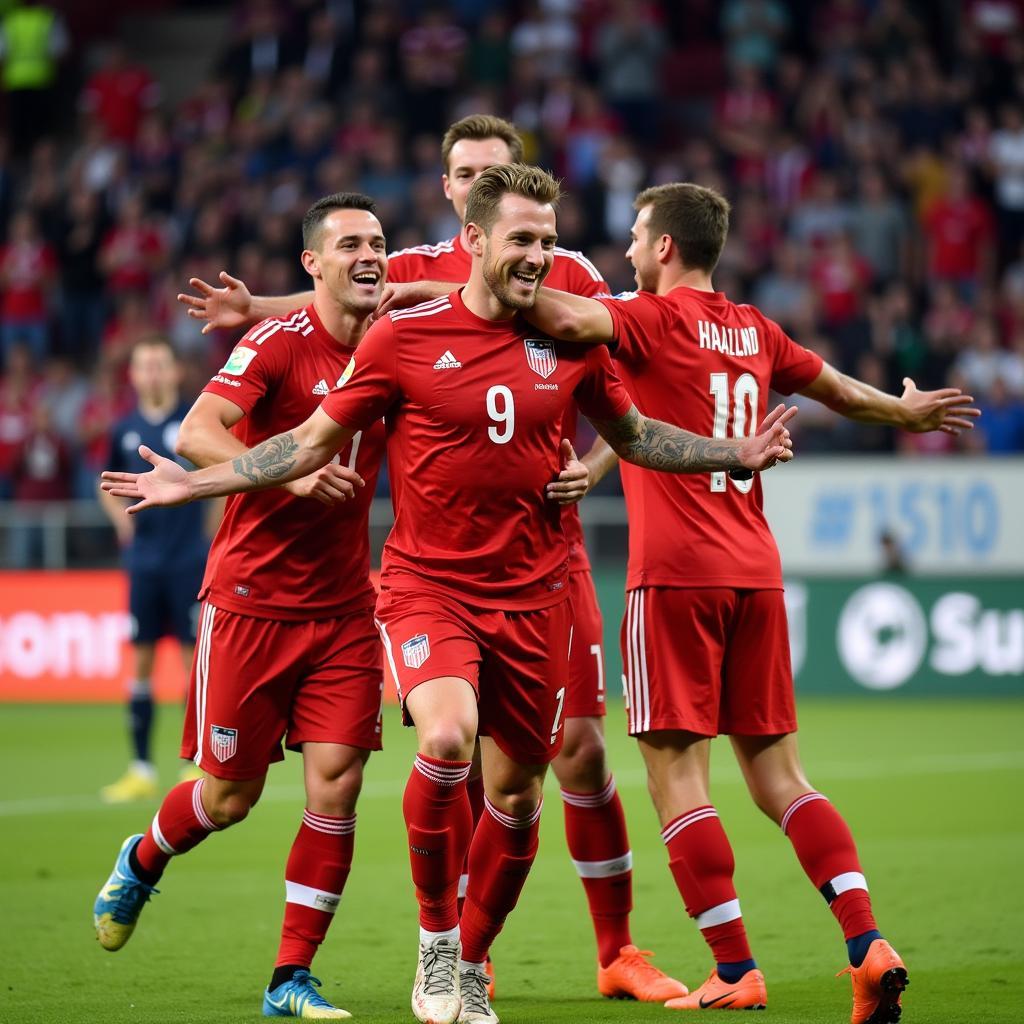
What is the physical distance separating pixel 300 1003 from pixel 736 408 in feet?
7.90

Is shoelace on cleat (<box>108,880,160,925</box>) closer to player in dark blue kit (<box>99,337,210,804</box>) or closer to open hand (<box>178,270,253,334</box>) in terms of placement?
open hand (<box>178,270,253,334</box>)

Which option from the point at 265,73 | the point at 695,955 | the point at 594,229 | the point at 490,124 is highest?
the point at 265,73

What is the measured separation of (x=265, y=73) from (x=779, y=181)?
730 centimetres

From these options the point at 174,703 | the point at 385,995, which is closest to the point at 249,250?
the point at 174,703

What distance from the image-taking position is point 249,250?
21.5m

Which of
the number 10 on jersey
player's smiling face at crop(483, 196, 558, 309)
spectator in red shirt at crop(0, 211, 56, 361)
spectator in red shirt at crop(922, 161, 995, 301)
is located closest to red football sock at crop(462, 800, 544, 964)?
the number 10 on jersey

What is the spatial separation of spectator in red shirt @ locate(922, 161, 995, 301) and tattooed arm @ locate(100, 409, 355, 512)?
49.4ft

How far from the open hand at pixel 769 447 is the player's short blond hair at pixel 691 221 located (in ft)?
2.41

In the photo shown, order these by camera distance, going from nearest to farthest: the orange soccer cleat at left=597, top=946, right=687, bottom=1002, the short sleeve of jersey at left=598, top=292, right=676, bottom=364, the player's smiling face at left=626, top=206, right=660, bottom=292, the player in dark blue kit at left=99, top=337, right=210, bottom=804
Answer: the short sleeve of jersey at left=598, top=292, right=676, bottom=364
the orange soccer cleat at left=597, top=946, right=687, bottom=1002
the player's smiling face at left=626, top=206, right=660, bottom=292
the player in dark blue kit at left=99, top=337, right=210, bottom=804

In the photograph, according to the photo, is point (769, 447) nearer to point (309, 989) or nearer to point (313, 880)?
point (313, 880)

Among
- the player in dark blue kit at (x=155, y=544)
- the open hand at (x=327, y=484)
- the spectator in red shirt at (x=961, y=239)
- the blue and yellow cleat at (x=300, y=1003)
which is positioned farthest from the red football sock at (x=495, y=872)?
the spectator in red shirt at (x=961, y=239)

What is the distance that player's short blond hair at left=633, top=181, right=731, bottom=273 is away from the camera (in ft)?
21.2

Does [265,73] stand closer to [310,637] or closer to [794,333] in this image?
[794,333]

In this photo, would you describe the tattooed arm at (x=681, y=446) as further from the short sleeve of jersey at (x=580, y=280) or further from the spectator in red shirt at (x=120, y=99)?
the spectator in red shirt at (x=120, y=99)
